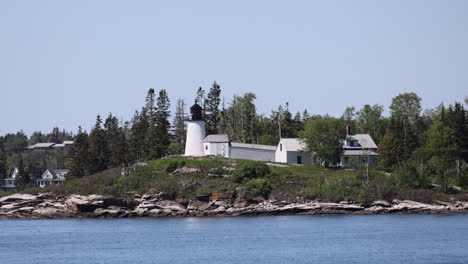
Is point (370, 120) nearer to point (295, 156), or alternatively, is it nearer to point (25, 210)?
point (295, 156)

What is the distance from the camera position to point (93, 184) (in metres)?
86.9

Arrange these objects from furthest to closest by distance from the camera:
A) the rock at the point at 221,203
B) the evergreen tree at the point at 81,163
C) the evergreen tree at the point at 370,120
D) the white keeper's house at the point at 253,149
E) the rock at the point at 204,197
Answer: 1. the evergreen tree at the point at 370,120
2. the evergreen tree at the point at 81,163
3. the white keeper's house at the point at 253,149
4. the rock at the point at 204,197
5. the rock at the point at 221,203

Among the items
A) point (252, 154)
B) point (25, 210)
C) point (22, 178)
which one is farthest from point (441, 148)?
point (22, 178)

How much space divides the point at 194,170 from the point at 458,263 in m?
44.7

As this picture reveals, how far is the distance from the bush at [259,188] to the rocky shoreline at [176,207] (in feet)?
2.70

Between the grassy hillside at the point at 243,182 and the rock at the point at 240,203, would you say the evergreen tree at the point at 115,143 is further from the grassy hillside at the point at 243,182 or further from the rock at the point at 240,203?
the rock at the point at 240,203

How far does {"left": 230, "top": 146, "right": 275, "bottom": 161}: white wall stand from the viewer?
94438 mm

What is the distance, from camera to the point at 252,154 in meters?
95.4

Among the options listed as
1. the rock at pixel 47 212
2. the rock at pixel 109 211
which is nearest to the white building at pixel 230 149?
the rock at pixel 109 211

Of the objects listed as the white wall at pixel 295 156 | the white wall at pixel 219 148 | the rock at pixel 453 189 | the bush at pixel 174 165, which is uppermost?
the white wall at pixel 219 148

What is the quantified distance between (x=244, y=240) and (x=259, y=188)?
2151cm

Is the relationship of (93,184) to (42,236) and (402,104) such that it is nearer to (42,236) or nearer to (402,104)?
(42,236)

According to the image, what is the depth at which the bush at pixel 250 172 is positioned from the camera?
269ft

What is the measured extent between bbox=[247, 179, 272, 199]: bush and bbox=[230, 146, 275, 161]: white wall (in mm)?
14421
